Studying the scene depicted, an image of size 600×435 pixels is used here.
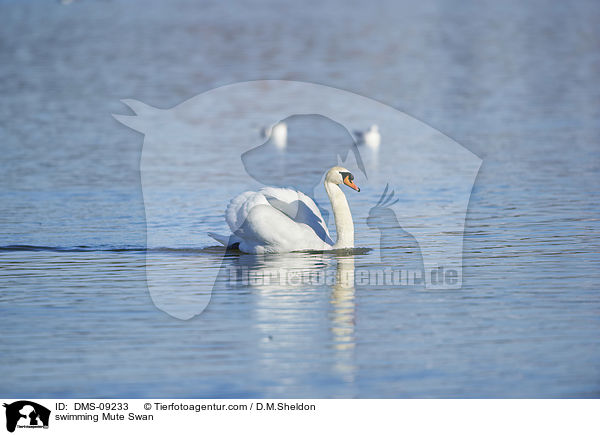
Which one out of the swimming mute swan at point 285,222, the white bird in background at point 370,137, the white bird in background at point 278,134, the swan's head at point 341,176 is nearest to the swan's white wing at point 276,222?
the swimming mute swan at point 285,222

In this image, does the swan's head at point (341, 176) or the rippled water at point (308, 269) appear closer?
the rippled water at point (308, 269)

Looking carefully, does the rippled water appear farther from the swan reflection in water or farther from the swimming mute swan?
the swimming mute swan

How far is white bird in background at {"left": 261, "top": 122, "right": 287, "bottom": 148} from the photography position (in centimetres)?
2350

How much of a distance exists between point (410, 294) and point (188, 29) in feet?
153

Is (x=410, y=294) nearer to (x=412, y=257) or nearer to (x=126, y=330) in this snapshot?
(x=412, y=257)

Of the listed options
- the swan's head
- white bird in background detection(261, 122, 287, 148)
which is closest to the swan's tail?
the swan's head

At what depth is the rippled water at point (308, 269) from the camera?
9.11 metres

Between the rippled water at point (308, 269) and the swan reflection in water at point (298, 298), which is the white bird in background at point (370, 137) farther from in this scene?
the swan reflection in water at point (298, 298)

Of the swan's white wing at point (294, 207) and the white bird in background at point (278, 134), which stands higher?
the white bird in background at point (278, 134)

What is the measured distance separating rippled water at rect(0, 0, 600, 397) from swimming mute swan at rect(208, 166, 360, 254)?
8.5 inches

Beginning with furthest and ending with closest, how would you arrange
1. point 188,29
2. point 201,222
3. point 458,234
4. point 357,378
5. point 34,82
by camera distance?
point 188,29
point 34,82
point 201,222
point 458,234
point 357,378

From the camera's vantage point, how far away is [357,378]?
8.91 m

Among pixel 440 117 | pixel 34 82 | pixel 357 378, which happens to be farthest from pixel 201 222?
pixel 34 82
